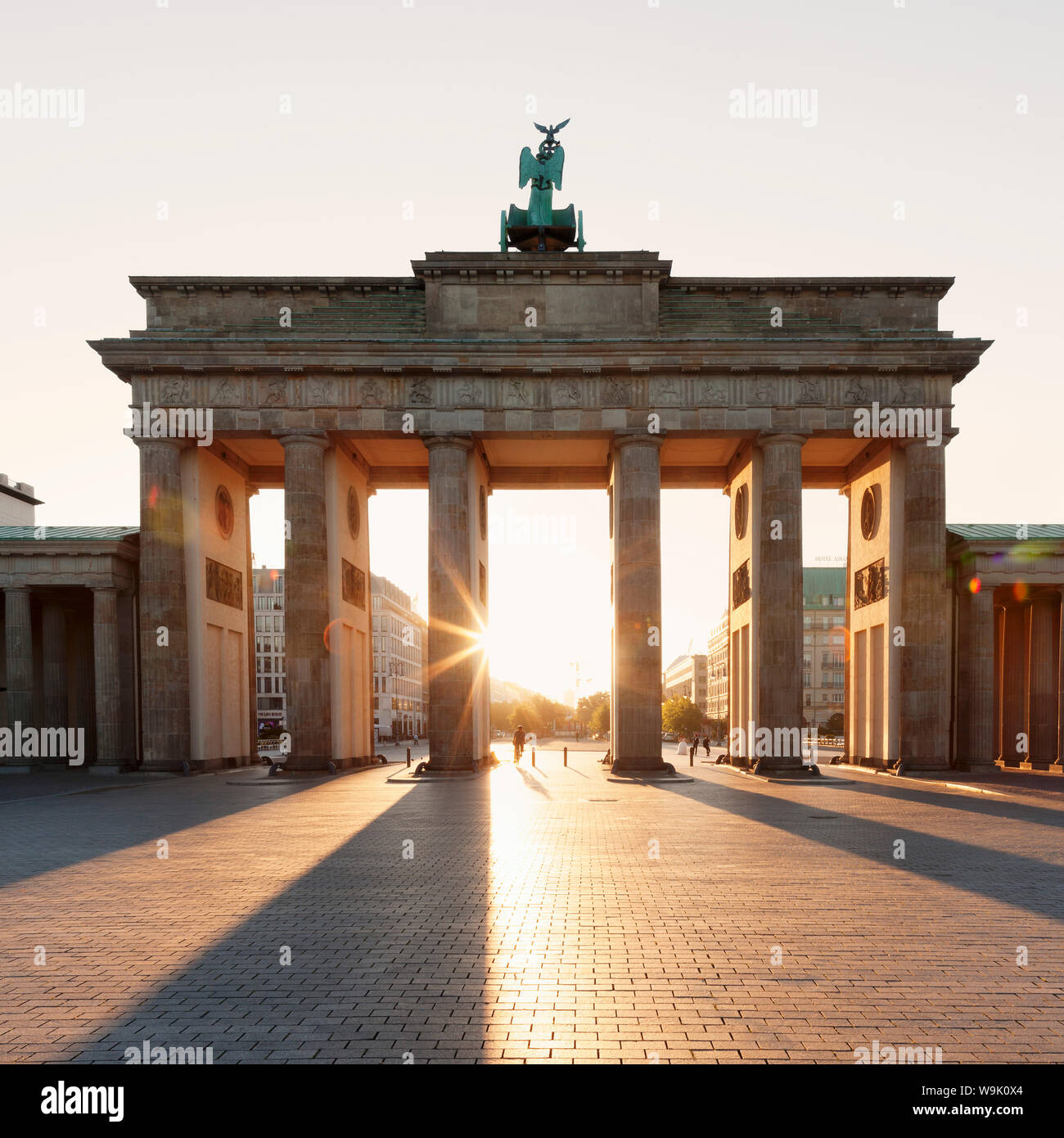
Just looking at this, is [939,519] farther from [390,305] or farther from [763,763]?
[390,305]

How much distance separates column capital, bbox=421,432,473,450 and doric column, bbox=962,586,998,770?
76.4ft

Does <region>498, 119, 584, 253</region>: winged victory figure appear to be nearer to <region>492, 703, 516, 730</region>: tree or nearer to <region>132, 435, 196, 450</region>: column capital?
<region>132, 435, 196, 450</region>: column capital

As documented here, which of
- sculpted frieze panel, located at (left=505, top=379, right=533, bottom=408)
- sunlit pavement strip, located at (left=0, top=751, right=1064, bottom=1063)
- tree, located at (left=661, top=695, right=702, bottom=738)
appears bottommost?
tree, located at (left=661, top=695, right=702, bottom=738)

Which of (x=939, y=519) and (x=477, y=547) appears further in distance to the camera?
(x=477, y=547)

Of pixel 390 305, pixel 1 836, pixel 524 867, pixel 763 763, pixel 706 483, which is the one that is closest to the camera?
pixel 524 867

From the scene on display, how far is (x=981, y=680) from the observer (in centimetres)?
3850

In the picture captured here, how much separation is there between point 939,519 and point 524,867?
95.6 ft

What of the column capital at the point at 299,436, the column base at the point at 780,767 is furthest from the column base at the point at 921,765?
the column capital at the point at 299,436

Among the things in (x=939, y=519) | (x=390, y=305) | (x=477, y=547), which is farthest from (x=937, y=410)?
(x=390, y=305)

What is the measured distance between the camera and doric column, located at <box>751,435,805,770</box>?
35906mm

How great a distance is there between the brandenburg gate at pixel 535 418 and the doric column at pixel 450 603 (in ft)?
0.29

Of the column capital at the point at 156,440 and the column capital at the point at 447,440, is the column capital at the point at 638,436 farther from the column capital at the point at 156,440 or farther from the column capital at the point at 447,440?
the column capital at the point at 156,440

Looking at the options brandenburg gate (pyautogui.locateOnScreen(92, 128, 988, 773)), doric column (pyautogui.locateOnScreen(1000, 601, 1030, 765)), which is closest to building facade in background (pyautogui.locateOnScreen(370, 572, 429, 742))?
brandenburg gate (pyautogui.locateOnScreen(92, 128, 988, 773))
